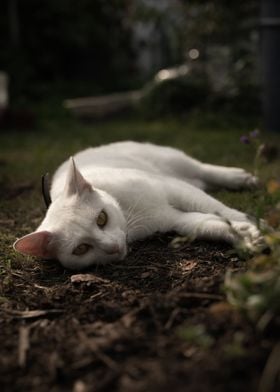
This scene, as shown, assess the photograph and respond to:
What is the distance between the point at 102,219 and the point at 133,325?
907mm

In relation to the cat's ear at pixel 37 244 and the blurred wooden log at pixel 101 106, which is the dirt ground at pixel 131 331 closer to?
the cat's ear at pixel 37 244

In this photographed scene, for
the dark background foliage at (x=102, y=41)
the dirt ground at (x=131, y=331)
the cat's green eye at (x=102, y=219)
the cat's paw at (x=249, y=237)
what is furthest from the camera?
the dark background foliage at (x=102, y=41)

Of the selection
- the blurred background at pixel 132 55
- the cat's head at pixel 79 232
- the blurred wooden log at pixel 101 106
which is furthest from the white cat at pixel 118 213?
the blurred wooden log at pixel 101 106

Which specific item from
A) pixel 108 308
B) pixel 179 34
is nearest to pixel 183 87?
pixel 179 34

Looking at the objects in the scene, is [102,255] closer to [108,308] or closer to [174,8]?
[108,308]

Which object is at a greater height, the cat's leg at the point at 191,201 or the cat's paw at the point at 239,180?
the cat's leg at the point at 191,201

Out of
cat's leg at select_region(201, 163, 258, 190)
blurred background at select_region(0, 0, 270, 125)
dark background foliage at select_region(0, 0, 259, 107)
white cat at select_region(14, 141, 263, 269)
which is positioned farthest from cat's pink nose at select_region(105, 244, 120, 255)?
dark background foliage at select_region(0, 0, 259, 107)

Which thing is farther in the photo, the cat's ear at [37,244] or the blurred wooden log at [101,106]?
the blurred wooden log at [101,106]

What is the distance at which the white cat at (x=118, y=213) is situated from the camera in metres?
2.64

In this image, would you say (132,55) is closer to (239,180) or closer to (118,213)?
(239,180)

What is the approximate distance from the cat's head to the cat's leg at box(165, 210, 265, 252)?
0.37 metres

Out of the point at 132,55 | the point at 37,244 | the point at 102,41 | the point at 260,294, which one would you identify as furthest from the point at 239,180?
the point at 132,55

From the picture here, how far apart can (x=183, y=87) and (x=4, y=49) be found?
5907mm

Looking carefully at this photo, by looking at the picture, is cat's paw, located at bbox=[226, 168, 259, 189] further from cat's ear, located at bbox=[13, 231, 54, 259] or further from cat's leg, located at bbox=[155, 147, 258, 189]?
cat's ear, located at bbox=[13, 231, 54, 259]
